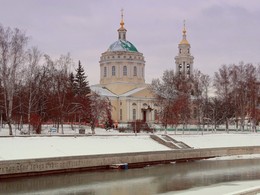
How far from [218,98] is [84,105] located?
19.8 meters

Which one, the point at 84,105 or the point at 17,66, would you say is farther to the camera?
the point at 84,105

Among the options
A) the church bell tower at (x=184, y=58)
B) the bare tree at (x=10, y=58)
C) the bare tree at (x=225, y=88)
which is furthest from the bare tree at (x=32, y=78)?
the church bell tower at (x=184, y=58)

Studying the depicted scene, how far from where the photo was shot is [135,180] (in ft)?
86.1

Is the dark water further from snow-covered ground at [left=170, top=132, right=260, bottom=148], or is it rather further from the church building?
the church building

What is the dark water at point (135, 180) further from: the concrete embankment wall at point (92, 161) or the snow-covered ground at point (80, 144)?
the snow-covered ground at point (80, 144)

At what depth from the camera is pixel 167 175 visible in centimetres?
2833

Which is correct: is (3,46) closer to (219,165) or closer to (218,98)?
(219,165)

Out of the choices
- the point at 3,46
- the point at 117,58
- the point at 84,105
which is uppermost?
the point at 117,58

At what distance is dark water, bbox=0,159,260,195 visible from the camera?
74.9 feet

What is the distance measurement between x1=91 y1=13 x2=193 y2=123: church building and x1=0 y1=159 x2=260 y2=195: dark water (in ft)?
143

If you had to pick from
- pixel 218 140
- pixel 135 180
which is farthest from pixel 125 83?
pixel 135 180

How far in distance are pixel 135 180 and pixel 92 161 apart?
4480 mm

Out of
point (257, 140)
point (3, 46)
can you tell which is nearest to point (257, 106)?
point (257, 140)

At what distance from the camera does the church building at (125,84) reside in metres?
76.8
